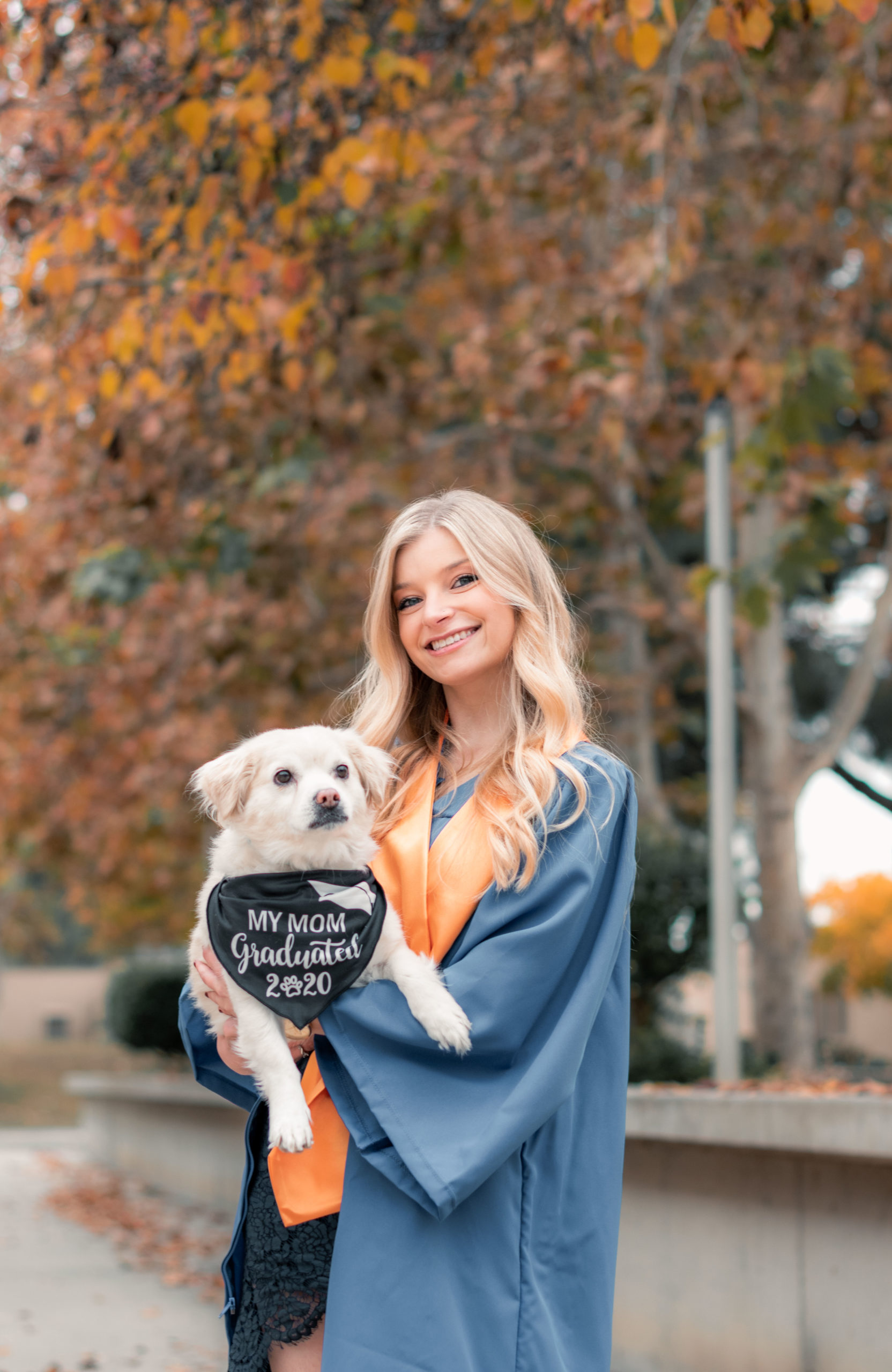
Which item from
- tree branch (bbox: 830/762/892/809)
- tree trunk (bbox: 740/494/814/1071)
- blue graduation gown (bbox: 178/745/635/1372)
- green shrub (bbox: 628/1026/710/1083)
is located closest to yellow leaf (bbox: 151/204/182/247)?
blue graduation gown (bbox: 178/745/635/1372)

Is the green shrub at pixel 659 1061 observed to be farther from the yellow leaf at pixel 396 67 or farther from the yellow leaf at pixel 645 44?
the yellow leaf at pixel 645 44

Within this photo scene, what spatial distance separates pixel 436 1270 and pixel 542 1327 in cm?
21

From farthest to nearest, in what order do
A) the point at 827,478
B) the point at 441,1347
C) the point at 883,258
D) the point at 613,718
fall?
the point at 613,718
the point at 827,478
the point at 883,258
the point at 441,1347

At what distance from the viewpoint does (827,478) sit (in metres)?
10.2

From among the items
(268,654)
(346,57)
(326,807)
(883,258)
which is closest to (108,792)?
(268,654)

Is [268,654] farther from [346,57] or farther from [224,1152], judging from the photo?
[346,57]

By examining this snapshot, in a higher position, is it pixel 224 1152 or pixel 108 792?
pixel 108 792

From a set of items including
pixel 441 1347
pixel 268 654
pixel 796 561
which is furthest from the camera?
pixel 268 654

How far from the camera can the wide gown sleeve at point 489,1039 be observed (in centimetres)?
229

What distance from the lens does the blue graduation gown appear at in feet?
7.54

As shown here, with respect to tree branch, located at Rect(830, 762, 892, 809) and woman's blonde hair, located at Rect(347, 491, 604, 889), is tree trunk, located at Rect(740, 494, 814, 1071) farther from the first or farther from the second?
woman's blonde hair, located at Rect(347, 491, 604, 889)

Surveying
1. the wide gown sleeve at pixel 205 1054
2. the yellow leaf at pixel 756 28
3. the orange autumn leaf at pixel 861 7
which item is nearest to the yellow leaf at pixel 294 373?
the yellow leaf at pixel 756 28

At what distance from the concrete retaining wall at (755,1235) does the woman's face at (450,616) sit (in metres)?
2.75

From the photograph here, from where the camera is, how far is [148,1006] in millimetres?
15859
